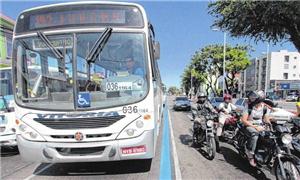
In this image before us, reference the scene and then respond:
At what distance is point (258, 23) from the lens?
11.7 meters

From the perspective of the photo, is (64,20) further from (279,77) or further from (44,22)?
(279,77)

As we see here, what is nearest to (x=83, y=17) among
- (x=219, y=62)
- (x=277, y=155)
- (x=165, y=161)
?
(x=165, y=161)

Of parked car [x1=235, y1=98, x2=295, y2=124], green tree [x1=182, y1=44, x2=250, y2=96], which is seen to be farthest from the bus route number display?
green tree [x1=182, y1=44, x2=250, y2=96]

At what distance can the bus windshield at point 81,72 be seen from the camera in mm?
5445

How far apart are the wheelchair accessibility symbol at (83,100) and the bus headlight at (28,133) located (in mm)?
967

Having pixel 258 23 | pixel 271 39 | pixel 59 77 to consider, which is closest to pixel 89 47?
pixel 59 77

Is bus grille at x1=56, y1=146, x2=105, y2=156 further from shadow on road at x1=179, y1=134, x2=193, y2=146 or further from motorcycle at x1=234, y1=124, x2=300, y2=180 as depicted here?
shadow on road at x1=179, y1=134, x2=193, y2=146

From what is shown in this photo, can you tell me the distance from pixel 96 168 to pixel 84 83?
2.14 m

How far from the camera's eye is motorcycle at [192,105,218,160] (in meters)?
7.37

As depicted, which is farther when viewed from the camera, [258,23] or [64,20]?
[258,23]

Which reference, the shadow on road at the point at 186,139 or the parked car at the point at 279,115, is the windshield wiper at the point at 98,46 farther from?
the shadow on road at the point at 186,139

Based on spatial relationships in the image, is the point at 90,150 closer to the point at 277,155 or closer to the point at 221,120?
the point at 277,155

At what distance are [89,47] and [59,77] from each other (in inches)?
32.4

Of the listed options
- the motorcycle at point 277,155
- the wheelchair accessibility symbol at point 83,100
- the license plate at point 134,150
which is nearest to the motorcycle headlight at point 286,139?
the motorcycle at point 277,155
